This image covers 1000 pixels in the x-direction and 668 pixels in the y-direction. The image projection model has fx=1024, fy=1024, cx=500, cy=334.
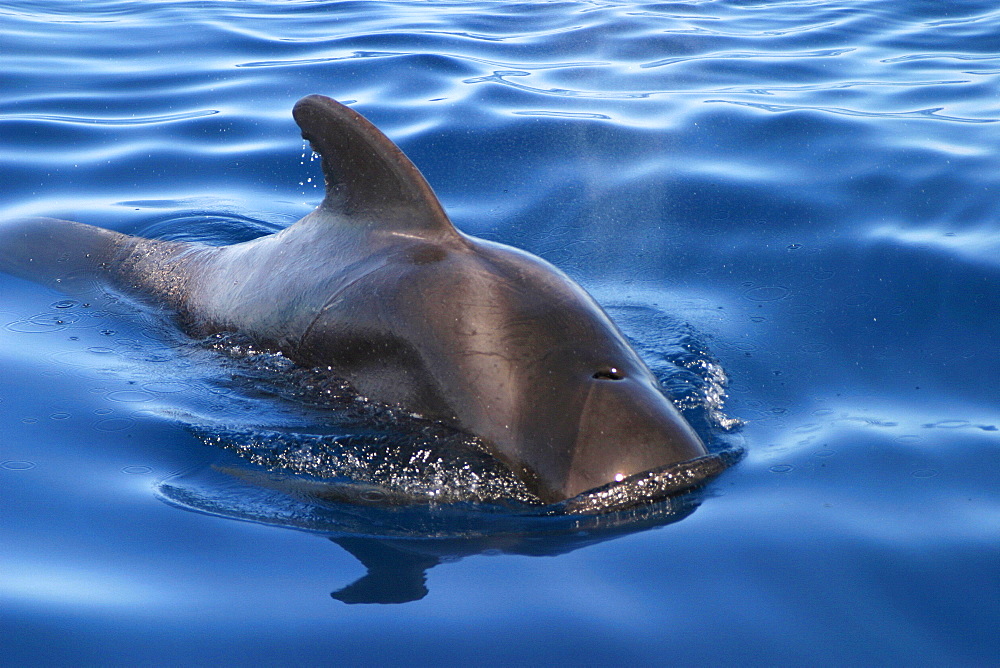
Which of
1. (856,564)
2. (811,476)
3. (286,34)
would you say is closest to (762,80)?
(286,34)

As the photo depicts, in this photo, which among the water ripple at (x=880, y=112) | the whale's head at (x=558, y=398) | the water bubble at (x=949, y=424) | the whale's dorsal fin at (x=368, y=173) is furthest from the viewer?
the water ripple at (x=880, y=112)

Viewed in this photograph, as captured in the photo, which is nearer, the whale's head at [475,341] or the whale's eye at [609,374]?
the whale's head at [475,341]

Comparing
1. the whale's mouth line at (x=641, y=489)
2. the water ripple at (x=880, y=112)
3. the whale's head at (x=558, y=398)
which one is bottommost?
the whale's mouth line at (x=641, y=489)

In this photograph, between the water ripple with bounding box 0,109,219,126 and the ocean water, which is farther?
the water ripple with bounding box 0,109,219,126

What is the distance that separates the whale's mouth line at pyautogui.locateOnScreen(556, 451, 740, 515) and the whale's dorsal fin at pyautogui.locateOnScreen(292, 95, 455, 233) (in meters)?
1.62

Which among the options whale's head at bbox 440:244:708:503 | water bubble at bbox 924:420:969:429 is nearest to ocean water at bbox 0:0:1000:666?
water bubble at bbox 924:420:969:429

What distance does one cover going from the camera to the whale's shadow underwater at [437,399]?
4445mm

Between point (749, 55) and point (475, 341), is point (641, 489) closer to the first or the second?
point (475, 341)

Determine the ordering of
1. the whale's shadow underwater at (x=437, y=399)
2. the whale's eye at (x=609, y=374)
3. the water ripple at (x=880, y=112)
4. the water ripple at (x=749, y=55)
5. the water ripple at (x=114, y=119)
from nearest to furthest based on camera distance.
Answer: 1. the whale's shadow underwater at (x=437, y=399)
2. the whale's eye at (x=609, y=374)
3. the water ripple at (x=880, y=112)
4. the water ripple at (x=114, y=119)
5. the water ripple at (x=749, y=55)

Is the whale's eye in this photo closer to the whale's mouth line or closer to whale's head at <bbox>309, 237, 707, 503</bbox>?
whale's head at <bbox>309, 237, 707, 503</bbox>

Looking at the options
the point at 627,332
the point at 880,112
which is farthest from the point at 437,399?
the point at 880,112

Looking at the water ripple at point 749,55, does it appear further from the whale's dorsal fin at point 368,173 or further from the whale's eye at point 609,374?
the whale's eye at point 609,374

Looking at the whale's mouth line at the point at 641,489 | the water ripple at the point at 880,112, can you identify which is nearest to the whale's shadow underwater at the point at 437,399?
the whale's mouth line at the point at 641,489

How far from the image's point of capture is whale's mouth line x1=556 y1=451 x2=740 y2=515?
14.6 feet
